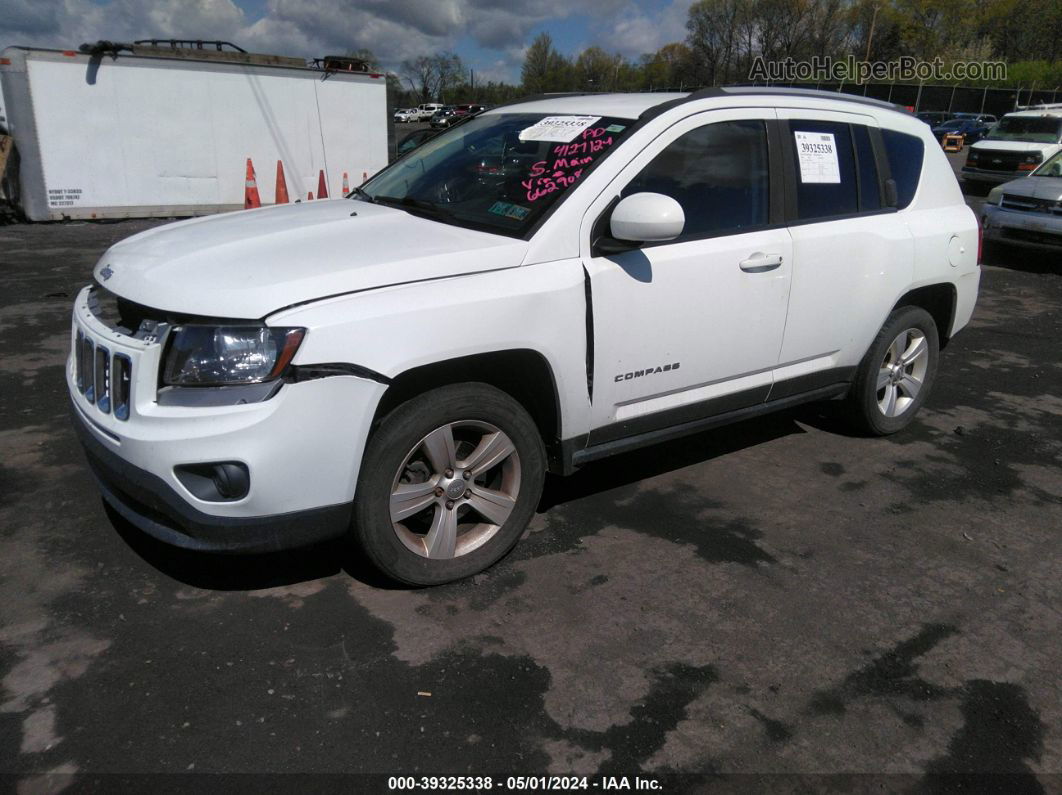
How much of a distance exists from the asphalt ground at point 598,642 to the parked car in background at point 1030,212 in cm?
742

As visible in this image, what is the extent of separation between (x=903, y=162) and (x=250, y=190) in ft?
31.8

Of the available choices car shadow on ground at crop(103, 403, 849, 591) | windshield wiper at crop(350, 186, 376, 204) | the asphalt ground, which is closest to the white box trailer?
the asphalt ground

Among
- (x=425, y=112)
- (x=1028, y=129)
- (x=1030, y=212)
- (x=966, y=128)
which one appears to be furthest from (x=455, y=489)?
(x=425, y=112)

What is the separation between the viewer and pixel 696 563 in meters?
3.46

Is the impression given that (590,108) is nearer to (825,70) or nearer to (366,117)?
(366,117)

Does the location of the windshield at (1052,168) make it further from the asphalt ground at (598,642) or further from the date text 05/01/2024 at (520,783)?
the date text 05/01/2024 at (520,783)

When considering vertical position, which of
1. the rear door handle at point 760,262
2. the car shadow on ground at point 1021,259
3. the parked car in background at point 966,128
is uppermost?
the parked car in background at point 966,128

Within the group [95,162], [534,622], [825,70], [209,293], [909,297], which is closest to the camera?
[209,293]

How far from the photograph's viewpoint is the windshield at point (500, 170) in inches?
129

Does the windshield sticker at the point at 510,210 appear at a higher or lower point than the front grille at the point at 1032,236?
higher

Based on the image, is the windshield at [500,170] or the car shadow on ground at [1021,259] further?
the car shadow on ground at [1021,259]

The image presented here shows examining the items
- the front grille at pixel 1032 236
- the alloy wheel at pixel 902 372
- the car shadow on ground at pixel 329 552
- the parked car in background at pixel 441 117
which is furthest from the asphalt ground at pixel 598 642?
the parked car in background at pixel 441 117

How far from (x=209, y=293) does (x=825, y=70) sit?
74.9m

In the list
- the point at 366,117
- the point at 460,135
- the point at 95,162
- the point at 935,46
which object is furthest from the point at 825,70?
the point at 460,135
